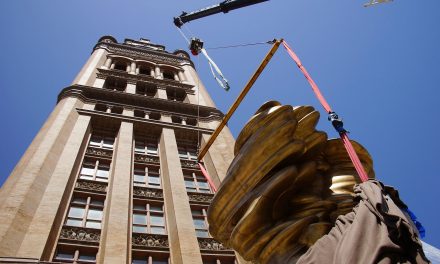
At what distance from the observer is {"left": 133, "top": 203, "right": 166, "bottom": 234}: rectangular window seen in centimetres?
1686

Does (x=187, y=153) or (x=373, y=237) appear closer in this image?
(x=373, y=237)

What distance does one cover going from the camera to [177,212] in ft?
56.2

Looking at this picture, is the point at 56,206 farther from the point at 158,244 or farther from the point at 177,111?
the point at 177,111

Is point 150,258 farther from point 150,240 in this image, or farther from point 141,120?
point 141,120

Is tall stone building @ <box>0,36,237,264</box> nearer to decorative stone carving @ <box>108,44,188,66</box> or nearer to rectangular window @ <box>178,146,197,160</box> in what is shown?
rectangular window @ <box>178,146,197,160</box>

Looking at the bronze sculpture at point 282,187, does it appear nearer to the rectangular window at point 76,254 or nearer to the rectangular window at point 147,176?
the rectangular window at point 76,254

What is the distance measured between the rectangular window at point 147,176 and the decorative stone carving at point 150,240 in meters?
4.30

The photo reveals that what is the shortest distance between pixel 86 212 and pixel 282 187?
13.8m

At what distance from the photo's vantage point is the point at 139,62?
147ft

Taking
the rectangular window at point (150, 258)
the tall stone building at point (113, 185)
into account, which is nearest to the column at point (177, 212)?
the tall stone building at point (113, 185)

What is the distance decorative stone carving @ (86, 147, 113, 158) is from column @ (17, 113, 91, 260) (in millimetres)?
375

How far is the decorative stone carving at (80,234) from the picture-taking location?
1499 cm

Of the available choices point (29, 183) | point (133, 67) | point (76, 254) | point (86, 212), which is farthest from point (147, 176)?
point (133, 67)

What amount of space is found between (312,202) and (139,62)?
41.9 metres
